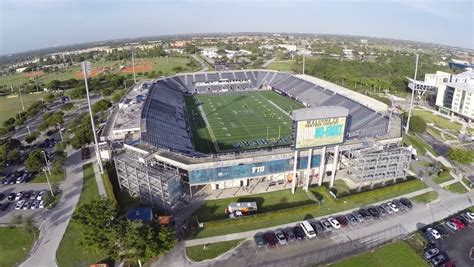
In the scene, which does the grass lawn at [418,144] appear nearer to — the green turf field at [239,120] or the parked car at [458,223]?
the parked car at [458,223]

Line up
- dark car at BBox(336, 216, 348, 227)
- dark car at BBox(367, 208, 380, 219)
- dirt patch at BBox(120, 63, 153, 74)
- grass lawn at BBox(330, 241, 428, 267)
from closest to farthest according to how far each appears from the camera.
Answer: grass lawn at BBox(330, 241, 428, 267) < dark car at BBox(336, 216, 348, 227) < dark car at BBox(367, 208, 380, 219) < dirt patch at BBox(120, 63, 153, 74)

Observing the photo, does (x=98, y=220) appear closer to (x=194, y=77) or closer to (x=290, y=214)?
(x=290, y=214)

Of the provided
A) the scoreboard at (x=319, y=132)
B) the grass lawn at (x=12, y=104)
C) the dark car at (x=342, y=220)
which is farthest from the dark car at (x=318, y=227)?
the grass lawn at (x=12, y=104)

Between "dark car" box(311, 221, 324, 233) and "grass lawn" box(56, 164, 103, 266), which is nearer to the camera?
"grass lawn" box(56, 164, 103, 266)

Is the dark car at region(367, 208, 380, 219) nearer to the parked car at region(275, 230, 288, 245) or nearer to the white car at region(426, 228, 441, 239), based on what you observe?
the white car at region(426, 228, 441, 239)

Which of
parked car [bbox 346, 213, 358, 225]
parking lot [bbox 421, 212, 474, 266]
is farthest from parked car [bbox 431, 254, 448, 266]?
parked car [bbox 346, 213, 358, 225]

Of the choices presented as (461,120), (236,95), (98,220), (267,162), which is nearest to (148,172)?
(98,220)
